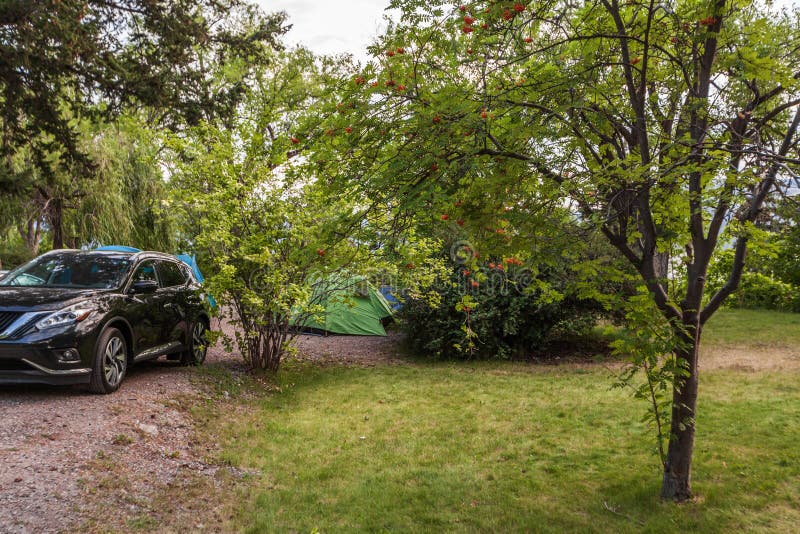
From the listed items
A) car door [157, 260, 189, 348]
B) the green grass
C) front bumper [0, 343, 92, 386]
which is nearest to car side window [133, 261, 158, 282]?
car door [157, 260, 189, 348]

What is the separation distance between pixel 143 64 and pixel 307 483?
22.9ft

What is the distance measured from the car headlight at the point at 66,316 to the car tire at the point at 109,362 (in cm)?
31

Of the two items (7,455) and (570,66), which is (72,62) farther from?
(570,66)

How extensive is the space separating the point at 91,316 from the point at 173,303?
1803 mm

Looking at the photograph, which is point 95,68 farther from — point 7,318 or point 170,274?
point 7,318

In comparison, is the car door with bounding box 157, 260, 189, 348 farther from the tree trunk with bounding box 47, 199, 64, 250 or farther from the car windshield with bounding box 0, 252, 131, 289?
the tree trunk with bounding box 47, 199, 64, 250

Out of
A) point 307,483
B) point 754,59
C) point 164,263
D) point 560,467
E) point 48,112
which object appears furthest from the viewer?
point 48,112

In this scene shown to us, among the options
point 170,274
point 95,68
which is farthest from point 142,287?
point 95,68

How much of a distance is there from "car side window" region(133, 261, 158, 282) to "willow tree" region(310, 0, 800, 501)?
3693 mm

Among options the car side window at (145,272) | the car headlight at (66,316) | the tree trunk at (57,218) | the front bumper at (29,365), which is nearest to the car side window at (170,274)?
the car side window at (145,272)

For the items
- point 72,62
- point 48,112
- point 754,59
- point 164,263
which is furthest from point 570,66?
point 48,112

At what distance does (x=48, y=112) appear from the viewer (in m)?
8.09

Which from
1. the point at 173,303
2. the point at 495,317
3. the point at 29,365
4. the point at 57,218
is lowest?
the point at 29,365

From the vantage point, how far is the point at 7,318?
17.1 ft
